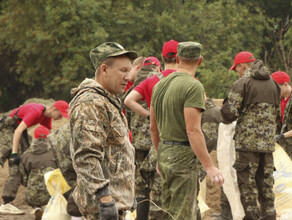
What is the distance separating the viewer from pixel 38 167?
323 inches

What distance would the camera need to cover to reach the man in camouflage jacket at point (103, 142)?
3.21 metres

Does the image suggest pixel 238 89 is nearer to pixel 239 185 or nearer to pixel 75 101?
pixel 239 185

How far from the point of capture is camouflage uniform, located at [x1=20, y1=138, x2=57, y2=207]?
8141 mm

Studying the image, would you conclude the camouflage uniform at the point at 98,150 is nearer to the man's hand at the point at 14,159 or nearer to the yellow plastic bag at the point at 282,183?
the yellow plastic bag at the point at 282,183

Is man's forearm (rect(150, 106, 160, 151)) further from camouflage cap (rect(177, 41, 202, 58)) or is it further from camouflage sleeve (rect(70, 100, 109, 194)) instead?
camouflage sleeve (rect(70, 100, 109, 194))

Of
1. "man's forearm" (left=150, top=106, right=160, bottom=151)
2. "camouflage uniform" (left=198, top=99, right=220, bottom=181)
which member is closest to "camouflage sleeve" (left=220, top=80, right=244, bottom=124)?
"camouflage uniform" (left=198, top=99, right=220, bottom=181)

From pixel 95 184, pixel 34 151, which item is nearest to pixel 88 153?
pixel 95 184

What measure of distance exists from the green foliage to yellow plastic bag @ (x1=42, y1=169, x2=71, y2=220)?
30.1 feet

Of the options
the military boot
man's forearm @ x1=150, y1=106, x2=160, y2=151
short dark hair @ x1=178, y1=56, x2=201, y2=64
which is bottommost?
the military boot

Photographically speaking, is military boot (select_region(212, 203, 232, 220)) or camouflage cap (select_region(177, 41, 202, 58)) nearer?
camouflage cap (select_region(177, 41, 202, 58))

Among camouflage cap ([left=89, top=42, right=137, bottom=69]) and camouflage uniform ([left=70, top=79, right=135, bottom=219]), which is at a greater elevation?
camouflage cap ([left=89, top=42, right=137, bottom=69])

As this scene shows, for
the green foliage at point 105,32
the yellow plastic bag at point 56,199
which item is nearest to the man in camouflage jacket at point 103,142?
the yellow plastic bag at point 56,199

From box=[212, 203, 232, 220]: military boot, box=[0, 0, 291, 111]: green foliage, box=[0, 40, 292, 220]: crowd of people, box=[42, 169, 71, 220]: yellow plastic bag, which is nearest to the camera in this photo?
box=[0, 40, 292, 220]: crowd of people

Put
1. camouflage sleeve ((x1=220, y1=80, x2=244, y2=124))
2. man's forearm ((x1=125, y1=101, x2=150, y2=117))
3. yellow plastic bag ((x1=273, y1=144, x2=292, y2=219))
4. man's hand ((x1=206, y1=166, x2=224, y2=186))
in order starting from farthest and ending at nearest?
yellow plastic bag ((x1=273, y1=144, x2=292, y2=219))
camouflage sleeve ((x1=220, y1=80, x2=244, y2=124))
man's forearm ((x1=125, y1=101, x2=150, y2=117))
man's hand ((x1=206, y1=166, x2=224, y2=186))
